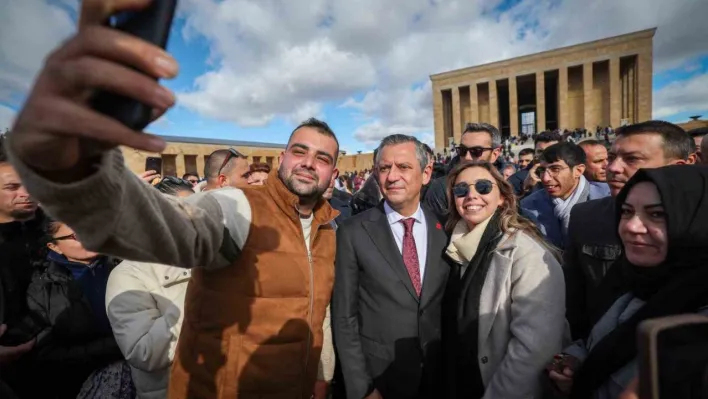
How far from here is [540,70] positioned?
32469 mm

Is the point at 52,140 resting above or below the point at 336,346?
above

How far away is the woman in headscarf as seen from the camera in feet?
4.55

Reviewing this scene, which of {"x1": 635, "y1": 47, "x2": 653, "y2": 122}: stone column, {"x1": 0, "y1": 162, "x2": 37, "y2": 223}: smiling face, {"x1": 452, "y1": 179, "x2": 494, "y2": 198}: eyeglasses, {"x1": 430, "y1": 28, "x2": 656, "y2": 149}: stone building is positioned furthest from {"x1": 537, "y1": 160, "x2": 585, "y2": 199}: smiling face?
{"x1": 635, "y1": 47, "x2": 653, "y2": 122}: stone column

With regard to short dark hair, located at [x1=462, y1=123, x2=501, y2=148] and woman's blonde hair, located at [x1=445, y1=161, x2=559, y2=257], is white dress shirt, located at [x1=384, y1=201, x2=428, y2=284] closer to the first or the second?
woman's blonde hair, located at [x1=445, y1=161, x2=559, y2=257]

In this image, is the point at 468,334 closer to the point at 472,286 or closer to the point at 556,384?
the point at 472,286

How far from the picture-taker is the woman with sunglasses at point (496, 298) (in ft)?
6.41

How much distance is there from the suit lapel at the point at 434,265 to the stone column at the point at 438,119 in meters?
36.2

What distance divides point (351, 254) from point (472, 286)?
876mm

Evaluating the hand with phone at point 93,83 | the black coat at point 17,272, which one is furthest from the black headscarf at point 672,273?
the black coat at point 17,272

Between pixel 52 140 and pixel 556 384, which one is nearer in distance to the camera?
pixel 52 140

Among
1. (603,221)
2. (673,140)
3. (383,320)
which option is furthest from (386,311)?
(673,140)

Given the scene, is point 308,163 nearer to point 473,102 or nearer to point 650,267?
point 650,267

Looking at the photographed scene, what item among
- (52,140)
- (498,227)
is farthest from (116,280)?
(498,227)

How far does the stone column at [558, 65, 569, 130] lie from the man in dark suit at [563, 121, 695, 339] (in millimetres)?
35715
